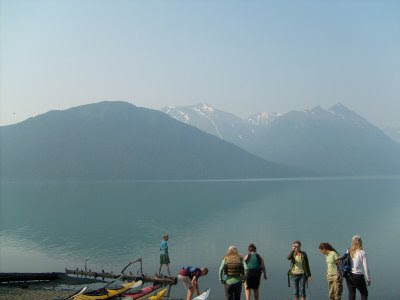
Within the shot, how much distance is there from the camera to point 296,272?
53.2ft

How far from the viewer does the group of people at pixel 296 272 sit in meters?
14.4

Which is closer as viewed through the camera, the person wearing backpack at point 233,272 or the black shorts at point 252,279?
the person wearing backpack at point 233,272

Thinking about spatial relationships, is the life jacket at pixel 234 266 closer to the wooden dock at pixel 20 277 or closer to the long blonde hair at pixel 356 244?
the long blonde hair at pixel 356 244

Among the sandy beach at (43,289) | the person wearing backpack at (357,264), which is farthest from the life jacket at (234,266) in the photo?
the sandy beach at (43,289)

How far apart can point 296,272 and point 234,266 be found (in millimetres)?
3218

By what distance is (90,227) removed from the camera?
73.6 m

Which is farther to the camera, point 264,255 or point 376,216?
point 376,216

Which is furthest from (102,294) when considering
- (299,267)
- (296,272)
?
(299,267)

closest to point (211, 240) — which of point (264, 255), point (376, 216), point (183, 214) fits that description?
point (264, 255)

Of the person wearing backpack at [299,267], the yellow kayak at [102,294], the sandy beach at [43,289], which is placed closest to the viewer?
the person wearing backpack at [299,267]

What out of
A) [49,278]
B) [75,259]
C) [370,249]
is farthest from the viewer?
[370,249]

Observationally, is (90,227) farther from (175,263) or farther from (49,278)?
(49,278)

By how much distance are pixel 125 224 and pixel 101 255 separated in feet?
104

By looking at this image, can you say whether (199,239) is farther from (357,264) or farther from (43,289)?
(357,264)
